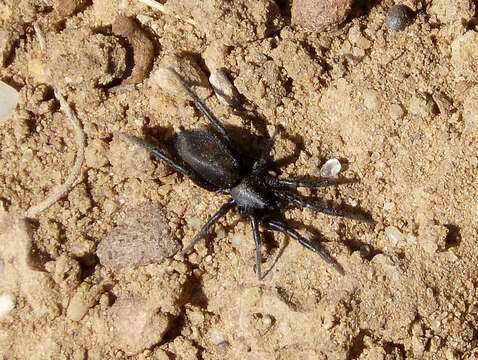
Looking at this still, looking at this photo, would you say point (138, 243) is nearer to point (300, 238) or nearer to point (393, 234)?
point (300, 238)

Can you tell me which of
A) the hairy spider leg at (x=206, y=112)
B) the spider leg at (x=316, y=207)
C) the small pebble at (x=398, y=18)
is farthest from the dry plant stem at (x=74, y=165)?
the small pebble at (x=398, y=18)

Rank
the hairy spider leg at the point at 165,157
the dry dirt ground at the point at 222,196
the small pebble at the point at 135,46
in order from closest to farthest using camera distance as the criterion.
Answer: the dry dirt ground at the point at 222,196
the hairy spider leg at the point at 165,157
the small pebble at the point at 135,46

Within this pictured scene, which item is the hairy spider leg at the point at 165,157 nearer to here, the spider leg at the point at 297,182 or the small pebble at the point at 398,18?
the spider leg at the point at 297,182

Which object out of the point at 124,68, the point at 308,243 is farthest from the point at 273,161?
the point at 124,68

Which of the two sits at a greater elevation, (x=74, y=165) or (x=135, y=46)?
(x=135, y=46)

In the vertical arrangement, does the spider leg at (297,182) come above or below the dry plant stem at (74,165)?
above

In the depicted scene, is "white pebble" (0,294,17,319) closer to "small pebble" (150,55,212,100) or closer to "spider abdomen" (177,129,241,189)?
"spider abdomen" (177,129,241,189)

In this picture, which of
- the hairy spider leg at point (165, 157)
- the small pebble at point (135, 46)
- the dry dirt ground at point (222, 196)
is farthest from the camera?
the small pebble at point (135, 46)

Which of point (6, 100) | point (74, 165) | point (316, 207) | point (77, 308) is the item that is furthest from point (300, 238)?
point (6, 100)
